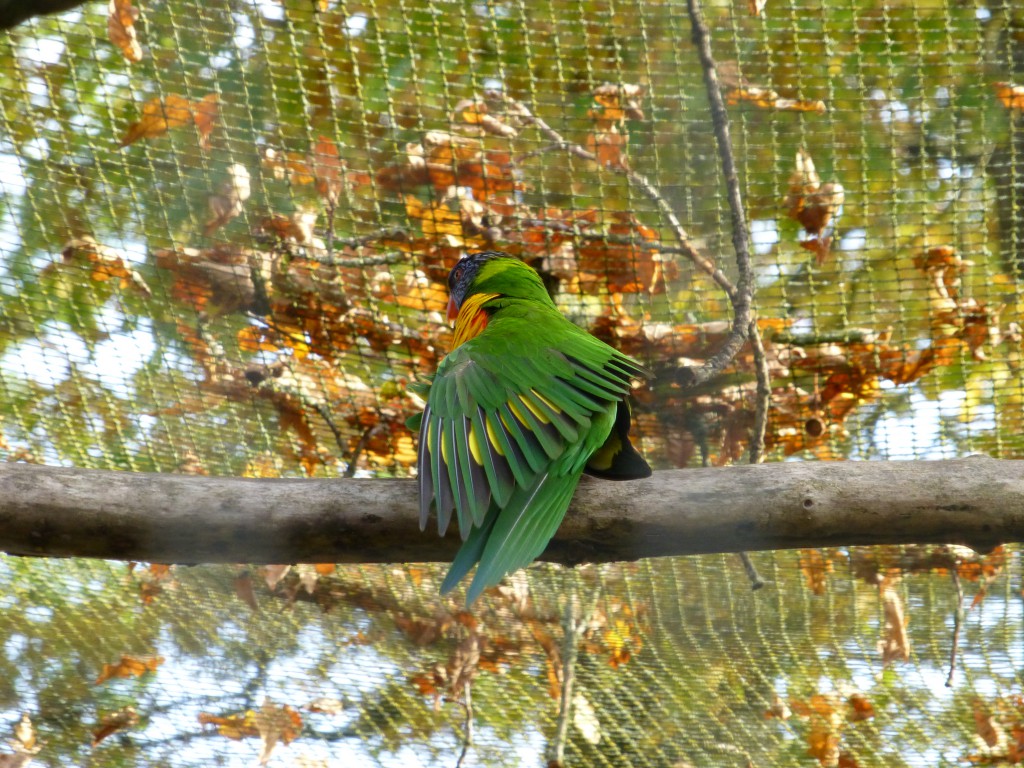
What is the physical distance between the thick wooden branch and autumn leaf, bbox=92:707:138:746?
6.60 ft

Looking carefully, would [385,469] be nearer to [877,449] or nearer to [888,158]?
[877,449]

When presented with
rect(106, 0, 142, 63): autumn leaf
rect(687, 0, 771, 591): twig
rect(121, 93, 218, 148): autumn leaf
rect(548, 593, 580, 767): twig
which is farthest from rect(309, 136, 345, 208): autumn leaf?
rect(548, 593, 580, 767): twig

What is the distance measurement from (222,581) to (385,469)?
0.71 meters

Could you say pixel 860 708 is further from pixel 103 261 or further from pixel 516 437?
pixel 103 261

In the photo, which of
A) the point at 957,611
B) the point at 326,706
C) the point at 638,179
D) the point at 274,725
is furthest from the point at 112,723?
the point at 957,611

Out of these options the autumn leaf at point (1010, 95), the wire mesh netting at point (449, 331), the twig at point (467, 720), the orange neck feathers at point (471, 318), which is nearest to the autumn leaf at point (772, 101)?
the wire mesh netting at point (449, 331)

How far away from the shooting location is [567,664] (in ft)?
11.6

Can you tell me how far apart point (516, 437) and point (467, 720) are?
1878mm

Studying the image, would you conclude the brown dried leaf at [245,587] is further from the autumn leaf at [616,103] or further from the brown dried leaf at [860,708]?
the brown dried leaf at [860,708]

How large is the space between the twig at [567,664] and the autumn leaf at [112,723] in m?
1.65

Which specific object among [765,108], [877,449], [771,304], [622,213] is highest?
[765,108]

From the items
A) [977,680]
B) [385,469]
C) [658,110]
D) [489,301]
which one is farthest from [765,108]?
[977,680]

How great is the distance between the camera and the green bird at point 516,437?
68.6 inches

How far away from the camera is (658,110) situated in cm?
301
